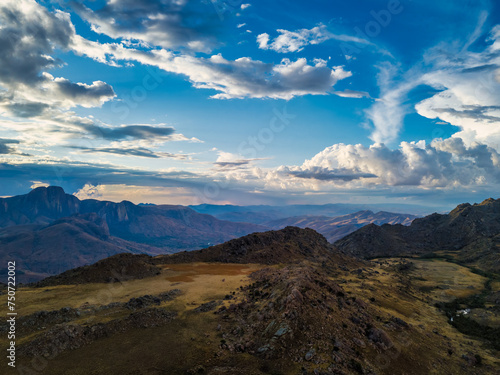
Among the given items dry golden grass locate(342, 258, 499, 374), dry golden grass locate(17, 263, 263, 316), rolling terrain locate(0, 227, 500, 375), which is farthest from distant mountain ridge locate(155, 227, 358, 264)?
rolling terrain locate(0, 227, 500, 375)

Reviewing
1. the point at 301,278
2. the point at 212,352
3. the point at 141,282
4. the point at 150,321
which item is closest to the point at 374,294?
the point at 301,278

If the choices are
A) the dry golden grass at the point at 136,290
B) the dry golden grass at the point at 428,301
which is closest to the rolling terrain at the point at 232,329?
the dry golden grass at the point at 136,290

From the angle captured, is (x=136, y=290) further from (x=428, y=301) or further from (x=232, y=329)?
(x=428, y=301)

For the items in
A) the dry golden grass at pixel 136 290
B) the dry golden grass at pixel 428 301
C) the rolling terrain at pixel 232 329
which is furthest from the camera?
the dry golden grass at pixel 136 290

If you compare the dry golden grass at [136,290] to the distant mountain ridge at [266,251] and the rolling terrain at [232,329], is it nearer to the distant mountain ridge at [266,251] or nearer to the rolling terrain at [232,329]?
the rolling terrain at [232,329]

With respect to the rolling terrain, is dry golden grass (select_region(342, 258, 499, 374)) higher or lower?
lower

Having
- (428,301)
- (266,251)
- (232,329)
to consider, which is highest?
(232,329)

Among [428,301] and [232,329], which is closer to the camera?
[232,329]

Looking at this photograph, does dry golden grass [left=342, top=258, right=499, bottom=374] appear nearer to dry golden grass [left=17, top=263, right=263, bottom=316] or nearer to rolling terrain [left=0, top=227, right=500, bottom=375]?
rolling terrain [left=0, top=227, right=500, bottom=375]

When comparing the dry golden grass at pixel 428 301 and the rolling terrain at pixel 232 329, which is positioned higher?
the rolling terrain at pixel 232 329

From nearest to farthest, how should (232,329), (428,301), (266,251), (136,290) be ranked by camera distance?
(232,329), (136,290), (428,301), (266,251)

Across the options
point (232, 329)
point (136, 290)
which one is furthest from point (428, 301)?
point (136, 290)

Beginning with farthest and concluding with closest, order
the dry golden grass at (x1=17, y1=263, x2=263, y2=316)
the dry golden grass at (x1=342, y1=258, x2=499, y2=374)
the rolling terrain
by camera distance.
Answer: the dry golden grass at (x1=17, y1=263, x2=263, y2=316)
the dry golden grass at (x1=342, y1=258, x2=499, y2=374)
the rolling terrain

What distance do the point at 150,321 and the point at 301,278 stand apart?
33.6 metres
